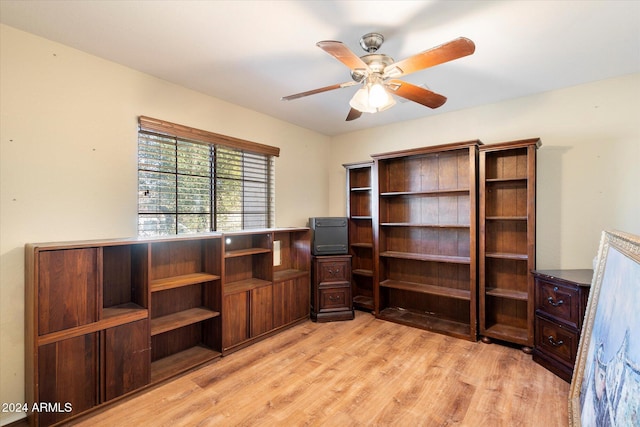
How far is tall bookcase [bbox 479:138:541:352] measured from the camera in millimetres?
2822

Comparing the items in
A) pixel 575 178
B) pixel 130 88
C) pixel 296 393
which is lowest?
pixel 296 393

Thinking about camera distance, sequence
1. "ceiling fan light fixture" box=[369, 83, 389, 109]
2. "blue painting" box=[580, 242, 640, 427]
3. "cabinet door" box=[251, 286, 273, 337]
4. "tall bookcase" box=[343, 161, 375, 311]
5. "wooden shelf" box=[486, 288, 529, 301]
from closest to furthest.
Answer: "blue painting" box=[580, 242, 640, 427], "ceiling fan light fixture" box=[369, 83, 389, 109], "wooden shelf" box=[486, 288, 529, 301], "cabinet door" box=[251, 286, 273, 337], "tall bookcase" box=[343, 161, 375, 311]

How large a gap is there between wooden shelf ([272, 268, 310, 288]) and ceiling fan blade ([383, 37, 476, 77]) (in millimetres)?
2383

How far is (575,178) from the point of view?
113 inches

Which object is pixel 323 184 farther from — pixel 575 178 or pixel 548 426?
pixel 548 426

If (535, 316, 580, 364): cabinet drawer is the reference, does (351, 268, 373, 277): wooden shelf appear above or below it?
above

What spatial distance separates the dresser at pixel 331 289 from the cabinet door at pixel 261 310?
2.18ft

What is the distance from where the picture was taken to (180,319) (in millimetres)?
2582

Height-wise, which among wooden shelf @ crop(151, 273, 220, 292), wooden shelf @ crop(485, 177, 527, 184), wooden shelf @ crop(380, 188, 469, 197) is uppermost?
wooden shelf @ crop(485, 177, 527, 184)

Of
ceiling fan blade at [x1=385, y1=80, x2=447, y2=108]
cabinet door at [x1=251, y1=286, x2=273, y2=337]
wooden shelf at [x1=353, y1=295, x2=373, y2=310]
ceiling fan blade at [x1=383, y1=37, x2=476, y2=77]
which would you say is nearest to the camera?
ceiling fan blade at [x1=383, y1=37, x2=476, y2=77]

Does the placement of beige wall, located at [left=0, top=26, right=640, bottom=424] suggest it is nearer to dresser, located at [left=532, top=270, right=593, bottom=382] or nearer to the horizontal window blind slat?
the horizontal window blind slat

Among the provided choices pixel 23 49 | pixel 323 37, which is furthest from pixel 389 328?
pixel 23 49

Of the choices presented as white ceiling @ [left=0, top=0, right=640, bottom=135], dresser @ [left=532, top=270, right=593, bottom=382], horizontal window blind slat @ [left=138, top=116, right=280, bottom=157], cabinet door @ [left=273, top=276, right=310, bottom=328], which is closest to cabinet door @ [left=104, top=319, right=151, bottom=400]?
cabinet door @ [left=273, top=276, right=310, bottom=328]

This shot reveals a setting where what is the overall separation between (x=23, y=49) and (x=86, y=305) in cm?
178
